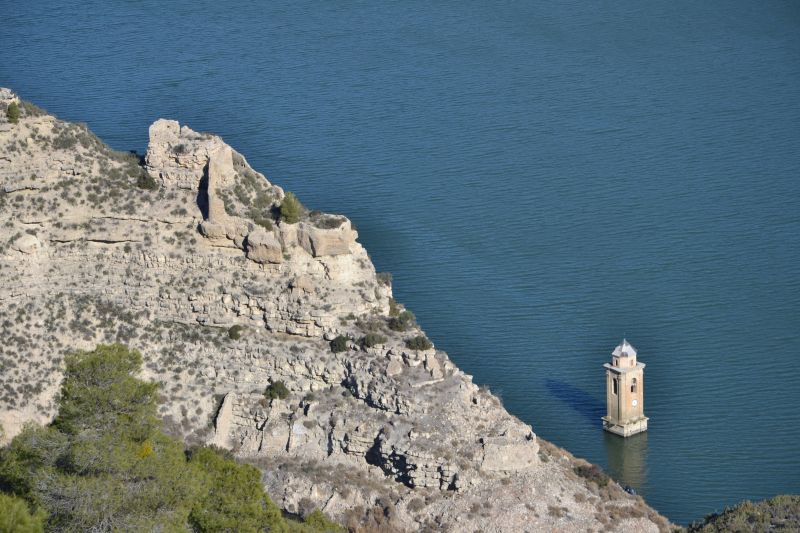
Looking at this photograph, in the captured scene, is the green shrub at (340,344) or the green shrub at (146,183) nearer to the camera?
the green shrub at (340,344)

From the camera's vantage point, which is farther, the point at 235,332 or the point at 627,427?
the point at 627,427

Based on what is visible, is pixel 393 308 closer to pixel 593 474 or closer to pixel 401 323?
pixel 401 323

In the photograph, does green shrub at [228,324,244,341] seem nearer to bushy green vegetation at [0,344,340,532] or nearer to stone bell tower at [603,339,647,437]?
bushy green vegetation at [0,344,340,532]

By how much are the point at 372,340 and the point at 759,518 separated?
52.1 ft

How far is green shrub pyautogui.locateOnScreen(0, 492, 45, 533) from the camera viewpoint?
166 feet

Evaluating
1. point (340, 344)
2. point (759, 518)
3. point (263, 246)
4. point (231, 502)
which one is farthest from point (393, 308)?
point (231, 502)

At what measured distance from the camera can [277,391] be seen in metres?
72.2

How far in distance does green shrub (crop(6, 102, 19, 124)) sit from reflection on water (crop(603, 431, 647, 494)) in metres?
26.6

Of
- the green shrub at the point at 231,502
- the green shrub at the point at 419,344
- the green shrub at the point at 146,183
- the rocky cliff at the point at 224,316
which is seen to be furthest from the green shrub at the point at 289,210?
the green shrub at the point at 231,502

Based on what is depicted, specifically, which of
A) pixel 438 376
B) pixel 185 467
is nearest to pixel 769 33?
pixel 438 376

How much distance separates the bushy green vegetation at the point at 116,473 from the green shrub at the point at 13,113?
58.3 ft

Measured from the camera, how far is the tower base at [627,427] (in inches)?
3081

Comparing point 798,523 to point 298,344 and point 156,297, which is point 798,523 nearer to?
point 298,344

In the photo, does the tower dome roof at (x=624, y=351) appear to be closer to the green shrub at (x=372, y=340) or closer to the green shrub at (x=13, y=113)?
the green shrub at (x=372, y=340)
